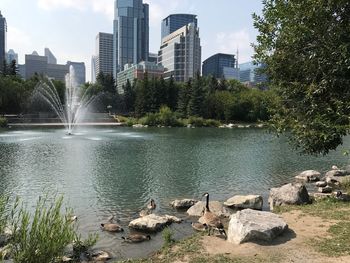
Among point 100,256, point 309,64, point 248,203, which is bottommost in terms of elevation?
point 100,256

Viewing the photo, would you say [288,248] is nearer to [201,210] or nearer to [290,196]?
[290,196]

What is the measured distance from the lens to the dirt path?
1087cm

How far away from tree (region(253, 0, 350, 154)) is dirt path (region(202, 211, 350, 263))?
3201 millimetres

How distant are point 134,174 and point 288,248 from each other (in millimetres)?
19308

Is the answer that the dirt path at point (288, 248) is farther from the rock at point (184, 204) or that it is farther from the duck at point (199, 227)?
the rock at point (184, 204)

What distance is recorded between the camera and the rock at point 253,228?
12.2 meters

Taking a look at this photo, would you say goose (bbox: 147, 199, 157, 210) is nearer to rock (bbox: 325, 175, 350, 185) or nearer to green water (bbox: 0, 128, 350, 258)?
Answer: green water (bbox: 0, 128, 350, 258)

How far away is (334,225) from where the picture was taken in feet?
44.5

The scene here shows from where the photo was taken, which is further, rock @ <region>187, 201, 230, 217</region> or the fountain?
the fountain

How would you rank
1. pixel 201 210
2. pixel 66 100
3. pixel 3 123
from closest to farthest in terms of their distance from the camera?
pixel 201 210
pixel 3 123
pixel 66 100

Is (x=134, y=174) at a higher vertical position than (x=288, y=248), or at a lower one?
lower

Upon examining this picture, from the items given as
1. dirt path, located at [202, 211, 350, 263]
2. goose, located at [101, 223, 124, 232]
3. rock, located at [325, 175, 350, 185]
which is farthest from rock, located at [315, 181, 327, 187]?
goose, located at [101, 223, 124, 232]

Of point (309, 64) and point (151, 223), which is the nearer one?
point (309, 64)

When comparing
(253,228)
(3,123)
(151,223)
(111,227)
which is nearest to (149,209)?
(151,223)
